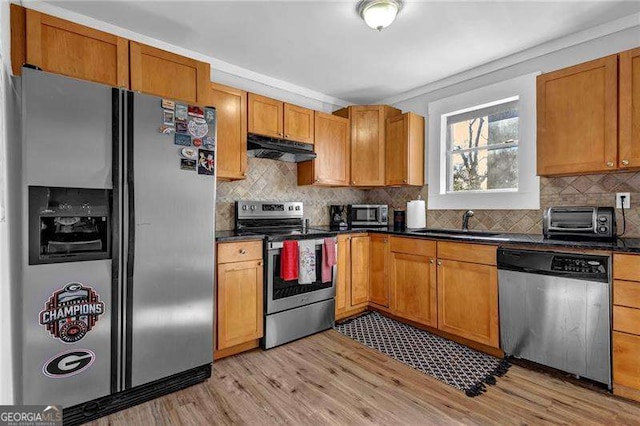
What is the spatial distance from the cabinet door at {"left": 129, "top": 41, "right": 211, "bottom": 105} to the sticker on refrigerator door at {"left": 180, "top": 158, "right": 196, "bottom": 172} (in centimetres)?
51

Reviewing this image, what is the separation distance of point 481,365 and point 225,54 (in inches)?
133

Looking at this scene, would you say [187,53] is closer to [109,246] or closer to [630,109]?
[109,246]

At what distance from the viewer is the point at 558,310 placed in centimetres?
207

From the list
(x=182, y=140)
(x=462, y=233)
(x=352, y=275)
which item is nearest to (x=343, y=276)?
(x=352, y=275)

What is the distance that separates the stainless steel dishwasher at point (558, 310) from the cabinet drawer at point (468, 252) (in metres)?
0.08

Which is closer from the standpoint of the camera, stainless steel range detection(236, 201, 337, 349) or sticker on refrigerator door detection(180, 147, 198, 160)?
sticker on refrigerator door detection(180, 147, 198, 160)

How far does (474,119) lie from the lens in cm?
329

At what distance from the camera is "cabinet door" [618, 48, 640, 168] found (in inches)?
79.6

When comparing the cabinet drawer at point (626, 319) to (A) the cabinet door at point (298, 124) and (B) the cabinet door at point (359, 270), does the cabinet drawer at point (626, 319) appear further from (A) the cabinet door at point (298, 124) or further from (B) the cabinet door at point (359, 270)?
(A) the cabinet door at point (298, 124)

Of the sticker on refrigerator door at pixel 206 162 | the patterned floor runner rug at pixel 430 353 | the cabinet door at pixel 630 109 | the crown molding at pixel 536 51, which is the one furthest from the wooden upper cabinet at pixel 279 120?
the cabinet door at pixel 630 109

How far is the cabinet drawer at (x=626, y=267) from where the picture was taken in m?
1.81

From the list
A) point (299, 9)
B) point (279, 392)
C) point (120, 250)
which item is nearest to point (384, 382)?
point (279, 392)

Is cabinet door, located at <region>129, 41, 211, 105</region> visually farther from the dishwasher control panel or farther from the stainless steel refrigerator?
the dishwasher control panel

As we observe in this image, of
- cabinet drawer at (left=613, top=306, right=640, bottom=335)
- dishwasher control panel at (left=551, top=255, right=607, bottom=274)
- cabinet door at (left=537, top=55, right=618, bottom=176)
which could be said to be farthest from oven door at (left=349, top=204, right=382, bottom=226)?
cabinet drawer at (left=613, top=306, right=640, bottom=335)
